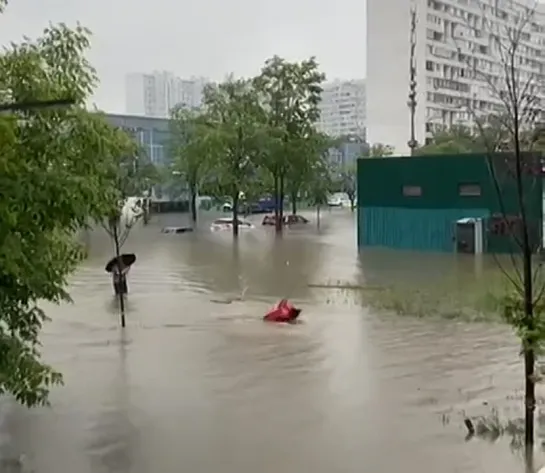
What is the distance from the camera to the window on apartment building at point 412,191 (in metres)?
29.4

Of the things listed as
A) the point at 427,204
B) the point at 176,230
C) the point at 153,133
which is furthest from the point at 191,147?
the point at 153,133

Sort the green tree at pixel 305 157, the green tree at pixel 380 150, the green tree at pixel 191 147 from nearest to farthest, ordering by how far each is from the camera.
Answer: the green tree at pixel 305 157, the green tree at pixel 191 147, the green tree at pixel 380 150

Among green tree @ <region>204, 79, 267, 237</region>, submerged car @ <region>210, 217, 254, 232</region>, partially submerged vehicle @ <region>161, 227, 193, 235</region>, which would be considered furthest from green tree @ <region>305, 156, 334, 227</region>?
A: partially submerged vehicle @ <region>161, 227, 193, 235</region>

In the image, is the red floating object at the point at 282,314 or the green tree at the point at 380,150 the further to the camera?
the green tree at the point at 380,150

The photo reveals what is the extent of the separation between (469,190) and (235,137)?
1289 cm

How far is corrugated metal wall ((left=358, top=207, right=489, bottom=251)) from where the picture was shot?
2831 centimetres

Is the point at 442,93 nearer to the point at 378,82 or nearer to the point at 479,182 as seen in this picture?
the point at 378,82

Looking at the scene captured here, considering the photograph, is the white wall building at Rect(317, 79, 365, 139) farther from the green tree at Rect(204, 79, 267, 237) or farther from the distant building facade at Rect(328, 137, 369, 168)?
the green tree at Rect(204, 79, 267, 237)

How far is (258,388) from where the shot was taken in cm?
1002

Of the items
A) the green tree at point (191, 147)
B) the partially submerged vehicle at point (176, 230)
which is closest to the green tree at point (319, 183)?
the green tree at point (191, 147)

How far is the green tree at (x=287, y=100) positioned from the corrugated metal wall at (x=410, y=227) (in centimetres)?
837

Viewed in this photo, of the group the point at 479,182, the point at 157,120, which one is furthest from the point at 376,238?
the point at 157,120

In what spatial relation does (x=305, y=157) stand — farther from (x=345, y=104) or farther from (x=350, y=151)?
(x=345, y=104)

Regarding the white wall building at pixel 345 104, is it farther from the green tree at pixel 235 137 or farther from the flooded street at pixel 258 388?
the flooded street at pixel 258 388
